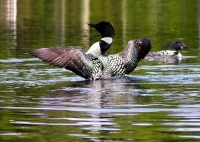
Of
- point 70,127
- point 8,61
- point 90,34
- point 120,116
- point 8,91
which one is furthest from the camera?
point 90,34

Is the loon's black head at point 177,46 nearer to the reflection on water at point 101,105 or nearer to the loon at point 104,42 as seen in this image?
the reflection on water at point 101,105

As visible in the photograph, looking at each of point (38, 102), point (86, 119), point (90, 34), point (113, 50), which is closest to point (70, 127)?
point (86, 119)

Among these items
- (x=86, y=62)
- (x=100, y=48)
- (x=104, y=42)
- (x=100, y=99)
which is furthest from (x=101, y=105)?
(x=104, y=42)

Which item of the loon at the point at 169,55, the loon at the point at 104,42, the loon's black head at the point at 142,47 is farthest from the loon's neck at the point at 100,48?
the loon at the point at 169,55

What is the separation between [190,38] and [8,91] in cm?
1495

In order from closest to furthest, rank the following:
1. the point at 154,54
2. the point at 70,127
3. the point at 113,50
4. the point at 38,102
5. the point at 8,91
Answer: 1. the point at 70,127
2. the point at 38,102
3. the point at 8,91
4. the point at 154,54
5. the point at 113,50

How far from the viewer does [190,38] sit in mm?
27578

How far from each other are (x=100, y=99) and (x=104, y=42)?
3.52 m

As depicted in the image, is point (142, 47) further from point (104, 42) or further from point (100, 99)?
point (100, 99)

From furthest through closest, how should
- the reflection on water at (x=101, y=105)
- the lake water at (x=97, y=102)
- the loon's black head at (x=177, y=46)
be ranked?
the loon's black head at (x=177, y=46) → the reflection on water at (x=101, y=105) → the lake water at (x=97, y=102)

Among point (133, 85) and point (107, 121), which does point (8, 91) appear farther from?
point (107, 121)

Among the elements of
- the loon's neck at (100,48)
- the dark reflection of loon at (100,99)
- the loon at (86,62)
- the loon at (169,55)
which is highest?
the loon's neck at (100,48)

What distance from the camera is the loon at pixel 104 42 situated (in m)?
15.5

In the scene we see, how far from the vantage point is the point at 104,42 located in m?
15.7
